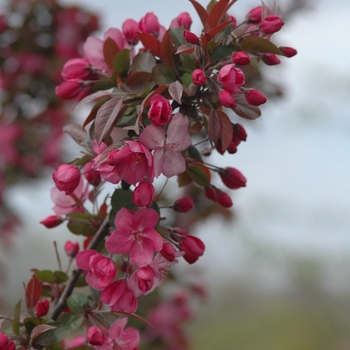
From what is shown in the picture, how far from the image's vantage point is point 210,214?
1716 mm

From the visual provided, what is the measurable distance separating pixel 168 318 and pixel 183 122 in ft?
4.35

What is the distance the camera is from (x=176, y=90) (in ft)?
→ 1.83

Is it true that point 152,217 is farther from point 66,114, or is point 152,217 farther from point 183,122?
point 66,114

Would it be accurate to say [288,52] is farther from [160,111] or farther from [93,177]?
[93,177]

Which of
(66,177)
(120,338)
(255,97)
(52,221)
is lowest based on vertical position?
(120,338)

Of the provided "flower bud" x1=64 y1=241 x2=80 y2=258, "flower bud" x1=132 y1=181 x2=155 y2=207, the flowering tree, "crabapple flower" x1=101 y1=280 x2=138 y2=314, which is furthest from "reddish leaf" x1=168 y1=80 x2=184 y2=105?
"flower bud" x1=64 y1=241 x2=80 y2=258

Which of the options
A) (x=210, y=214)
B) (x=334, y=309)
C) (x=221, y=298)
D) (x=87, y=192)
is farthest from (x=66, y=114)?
(x=334, y=309)

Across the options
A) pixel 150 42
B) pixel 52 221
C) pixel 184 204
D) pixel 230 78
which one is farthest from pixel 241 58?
pixel 52 221

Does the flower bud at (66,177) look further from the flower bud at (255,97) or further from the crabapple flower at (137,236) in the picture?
the flower bud at (255,97)

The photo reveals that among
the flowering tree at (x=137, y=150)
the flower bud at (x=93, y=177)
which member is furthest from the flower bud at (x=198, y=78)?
the flower bud at (x=93, y=177)

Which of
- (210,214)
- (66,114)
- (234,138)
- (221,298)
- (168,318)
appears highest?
(234,138)

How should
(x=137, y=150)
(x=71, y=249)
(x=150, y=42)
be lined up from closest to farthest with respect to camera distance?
(x=137, y=150) < (x=150, y=42) < (x=71, y=249)

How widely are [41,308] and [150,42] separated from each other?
37cm

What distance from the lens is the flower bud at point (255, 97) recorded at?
1.89 ft
